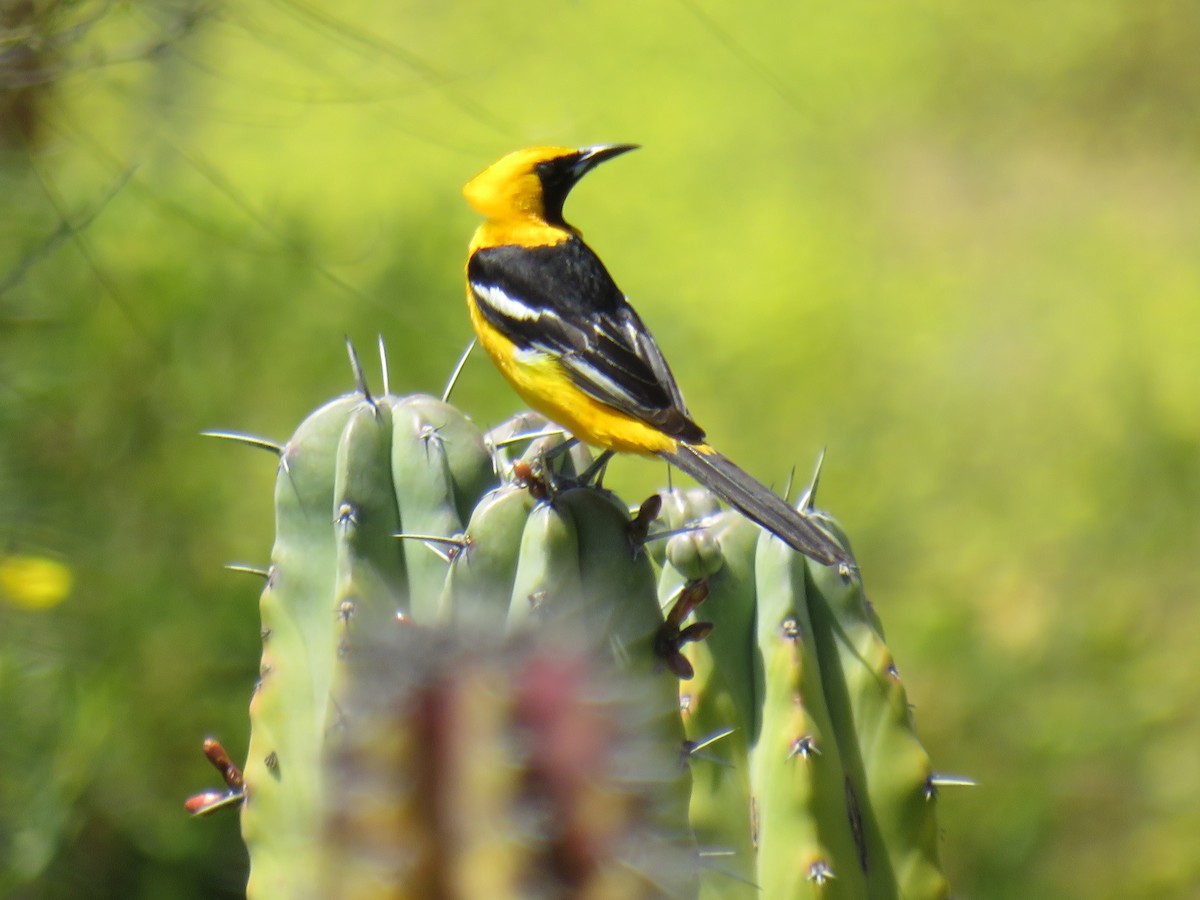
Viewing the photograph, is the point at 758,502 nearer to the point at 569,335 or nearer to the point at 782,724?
the point at 782,724

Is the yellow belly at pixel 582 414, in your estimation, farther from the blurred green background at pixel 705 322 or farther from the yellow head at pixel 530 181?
the yellow head at pixel 530 181

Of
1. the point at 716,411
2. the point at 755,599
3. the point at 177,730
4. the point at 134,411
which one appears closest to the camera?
the point at 755,599

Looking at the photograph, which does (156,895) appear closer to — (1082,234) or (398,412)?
(398,412)

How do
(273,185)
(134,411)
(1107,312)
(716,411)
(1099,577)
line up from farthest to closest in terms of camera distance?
(1107,312)
(273,185)
(716,411)
(1099,577)
(134,411)

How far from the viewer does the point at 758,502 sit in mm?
2330

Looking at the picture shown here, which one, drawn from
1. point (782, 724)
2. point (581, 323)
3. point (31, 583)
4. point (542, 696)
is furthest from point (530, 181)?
point (542, 696)

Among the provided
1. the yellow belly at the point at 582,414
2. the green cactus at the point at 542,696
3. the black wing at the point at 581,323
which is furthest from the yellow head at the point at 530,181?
the green cactus at the point at 542,696

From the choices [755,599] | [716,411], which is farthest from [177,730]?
[716,411]

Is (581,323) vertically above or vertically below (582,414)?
above

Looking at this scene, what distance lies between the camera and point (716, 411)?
641cm

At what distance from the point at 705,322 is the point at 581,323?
4044mm

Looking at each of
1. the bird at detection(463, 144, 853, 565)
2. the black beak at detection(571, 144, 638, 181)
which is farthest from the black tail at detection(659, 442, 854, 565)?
the black beak at detection(571, 144, 638, 181)

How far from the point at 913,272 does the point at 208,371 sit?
4351 millimetres

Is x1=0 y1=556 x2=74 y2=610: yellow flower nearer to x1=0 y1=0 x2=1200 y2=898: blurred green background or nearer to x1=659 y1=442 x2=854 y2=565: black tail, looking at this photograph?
x1=0 y1=0 x2=1200 y2=898: blurred green background
